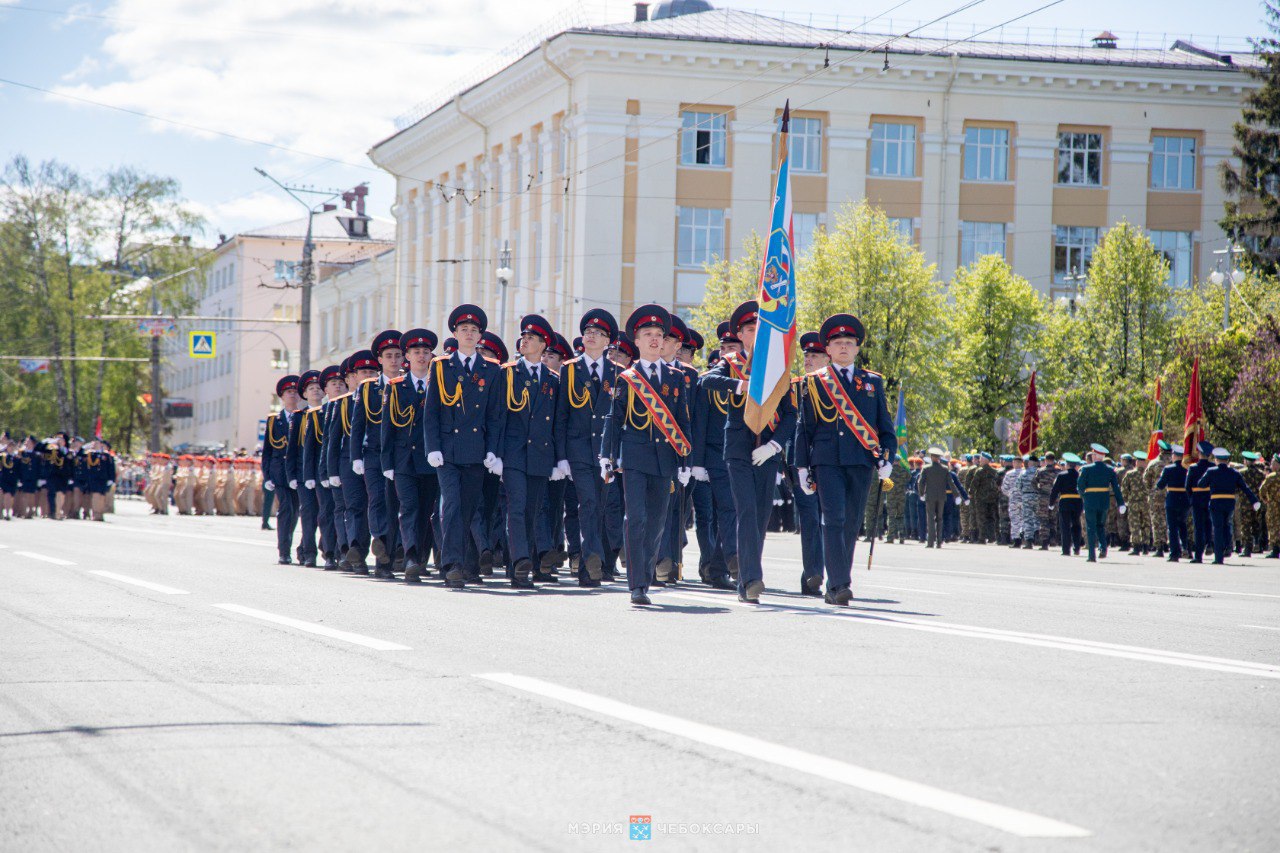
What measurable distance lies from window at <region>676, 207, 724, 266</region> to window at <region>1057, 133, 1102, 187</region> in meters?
10.8

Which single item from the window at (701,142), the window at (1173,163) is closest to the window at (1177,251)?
the window at (1173,163)

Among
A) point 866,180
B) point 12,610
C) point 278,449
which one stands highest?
point 866,180

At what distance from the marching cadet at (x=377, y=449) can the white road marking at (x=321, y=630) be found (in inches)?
169

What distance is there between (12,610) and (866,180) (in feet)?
140

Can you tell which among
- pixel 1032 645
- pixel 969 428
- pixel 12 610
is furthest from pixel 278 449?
pixel 969 428

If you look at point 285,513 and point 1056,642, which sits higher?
Answer: point 285,513

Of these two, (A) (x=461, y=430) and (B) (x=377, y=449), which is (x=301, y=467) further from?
(A) (x=461, y=430)

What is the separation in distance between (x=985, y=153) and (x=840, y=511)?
4266 centimetres

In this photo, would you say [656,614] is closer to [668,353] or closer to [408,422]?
[668,353]

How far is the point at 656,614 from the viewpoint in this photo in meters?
10.8

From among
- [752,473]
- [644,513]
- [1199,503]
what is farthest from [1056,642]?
[1199,503]

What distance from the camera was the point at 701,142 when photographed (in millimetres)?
50875

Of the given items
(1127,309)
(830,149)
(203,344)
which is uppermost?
(830,149)

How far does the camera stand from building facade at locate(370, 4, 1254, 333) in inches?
1961
